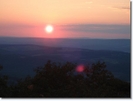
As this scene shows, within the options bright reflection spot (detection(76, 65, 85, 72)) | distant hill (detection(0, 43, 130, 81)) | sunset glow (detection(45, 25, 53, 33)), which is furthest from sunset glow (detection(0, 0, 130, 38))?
bright reflection spot (detection(76, 65, 85, 72))

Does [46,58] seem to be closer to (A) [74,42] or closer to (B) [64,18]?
(A) [74,42]

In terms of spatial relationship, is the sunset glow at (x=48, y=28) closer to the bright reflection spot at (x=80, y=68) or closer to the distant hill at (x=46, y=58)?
the distant hill at (x=46, y=58)

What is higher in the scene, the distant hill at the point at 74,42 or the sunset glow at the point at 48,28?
the sunset glow at the point at 48,28

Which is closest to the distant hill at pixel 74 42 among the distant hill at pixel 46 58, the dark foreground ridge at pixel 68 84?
the distant hill at pixel 46 58

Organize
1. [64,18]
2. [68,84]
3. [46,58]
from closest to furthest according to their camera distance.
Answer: [68,84] < [46,58] < [64,18]

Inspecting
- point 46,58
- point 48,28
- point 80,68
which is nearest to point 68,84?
point 80,68

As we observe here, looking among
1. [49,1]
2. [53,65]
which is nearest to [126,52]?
[53,65]
